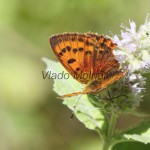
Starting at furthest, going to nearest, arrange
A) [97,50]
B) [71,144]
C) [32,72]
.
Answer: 1. [32,72]
2. [71,144]
3. [97,50]

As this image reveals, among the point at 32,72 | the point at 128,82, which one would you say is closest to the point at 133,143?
the point at 128,82

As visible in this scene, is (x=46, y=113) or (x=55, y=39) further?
(x=46, y=113)

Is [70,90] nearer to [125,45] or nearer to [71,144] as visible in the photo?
[125,45]

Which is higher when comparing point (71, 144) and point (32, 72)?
point (32, 72)

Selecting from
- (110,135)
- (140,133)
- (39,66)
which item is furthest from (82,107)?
(39,66)

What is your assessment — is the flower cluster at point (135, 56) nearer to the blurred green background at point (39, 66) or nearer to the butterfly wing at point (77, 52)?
the butterfly wing at point (77, 52)

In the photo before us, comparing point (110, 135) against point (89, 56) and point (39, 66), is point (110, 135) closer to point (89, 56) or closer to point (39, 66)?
point (89, 56)
